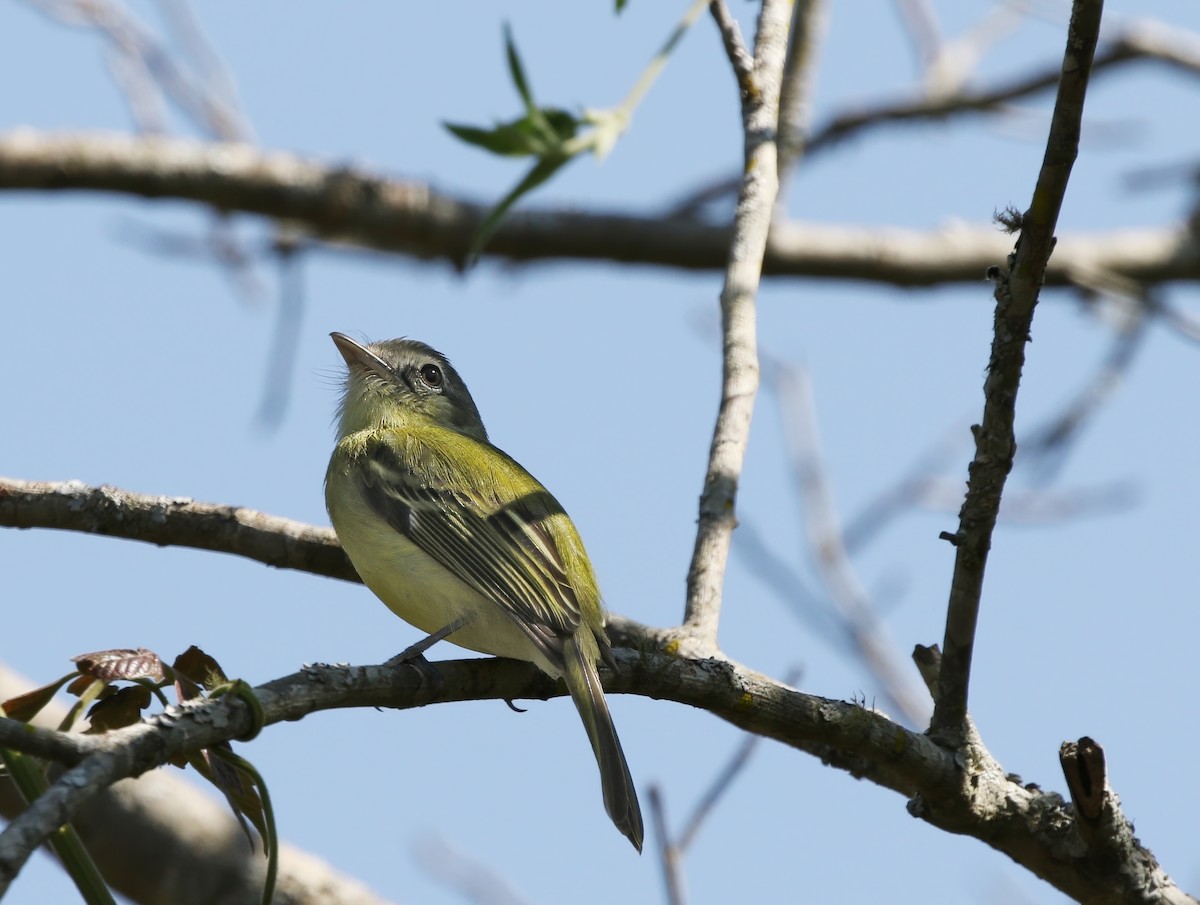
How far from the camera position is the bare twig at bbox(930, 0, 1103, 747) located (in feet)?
9.14

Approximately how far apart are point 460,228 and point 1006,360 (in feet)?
17.5

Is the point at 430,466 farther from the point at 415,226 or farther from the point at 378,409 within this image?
the point at 415,226

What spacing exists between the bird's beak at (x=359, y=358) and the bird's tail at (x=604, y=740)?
3.11 meters

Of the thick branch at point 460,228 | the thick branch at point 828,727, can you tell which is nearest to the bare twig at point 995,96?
the thick branch at point 460,228

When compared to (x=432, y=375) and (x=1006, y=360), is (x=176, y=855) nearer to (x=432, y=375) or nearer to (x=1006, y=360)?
(x=432, y=375)

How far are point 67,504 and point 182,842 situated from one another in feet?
5.67

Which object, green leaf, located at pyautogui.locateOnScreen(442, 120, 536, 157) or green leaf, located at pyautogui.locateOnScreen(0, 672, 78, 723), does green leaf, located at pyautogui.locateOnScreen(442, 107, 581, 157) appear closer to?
green leaf, located at pyautogui.locateOnScreen(442, 120, 536, 157)

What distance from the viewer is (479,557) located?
16.7 ft

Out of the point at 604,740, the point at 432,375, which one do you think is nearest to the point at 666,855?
the point at 604,740

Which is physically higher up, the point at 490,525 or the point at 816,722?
the point at 490,525

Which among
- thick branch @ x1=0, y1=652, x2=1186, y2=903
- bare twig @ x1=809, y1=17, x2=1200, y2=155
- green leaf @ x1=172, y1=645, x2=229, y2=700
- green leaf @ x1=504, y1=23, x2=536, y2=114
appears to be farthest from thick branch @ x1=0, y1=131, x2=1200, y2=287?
green leaf @ x1=504, y1=23, x2=536, y2=114

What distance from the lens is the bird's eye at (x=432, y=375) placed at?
730 cm

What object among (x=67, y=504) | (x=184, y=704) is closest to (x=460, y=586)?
(x=67, y=504)

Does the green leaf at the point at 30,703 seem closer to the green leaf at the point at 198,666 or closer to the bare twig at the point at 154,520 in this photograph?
the green leaf at the point at 198,666
